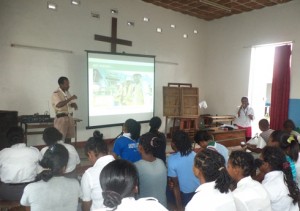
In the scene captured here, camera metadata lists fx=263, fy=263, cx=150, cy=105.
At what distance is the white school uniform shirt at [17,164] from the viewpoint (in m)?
2.38

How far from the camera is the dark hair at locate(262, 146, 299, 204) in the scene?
1918 mm

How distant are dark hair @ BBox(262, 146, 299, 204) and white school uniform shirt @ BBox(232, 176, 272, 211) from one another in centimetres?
40

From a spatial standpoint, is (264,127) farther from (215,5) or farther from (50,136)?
(215,5)

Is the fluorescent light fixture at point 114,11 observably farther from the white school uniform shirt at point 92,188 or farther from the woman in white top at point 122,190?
the woman in white top at point 122,190

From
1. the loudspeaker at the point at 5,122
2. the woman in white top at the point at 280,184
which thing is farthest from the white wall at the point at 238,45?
the loudspeaker at the point at 5,122

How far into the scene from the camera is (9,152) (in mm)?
2402

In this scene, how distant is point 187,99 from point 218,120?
1.00m

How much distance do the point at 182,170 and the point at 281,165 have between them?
77 cm

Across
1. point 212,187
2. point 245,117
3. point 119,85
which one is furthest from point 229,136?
point 212,187

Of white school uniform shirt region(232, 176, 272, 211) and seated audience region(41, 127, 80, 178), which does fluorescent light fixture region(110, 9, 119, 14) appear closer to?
seated audience region(41, 127, 80, 178)

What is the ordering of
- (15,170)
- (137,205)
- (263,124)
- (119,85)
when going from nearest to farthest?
1. (137,205)
2. (15,170)
3. (263,124)
4. (119,85)

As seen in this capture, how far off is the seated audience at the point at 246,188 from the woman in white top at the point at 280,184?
0.79ft

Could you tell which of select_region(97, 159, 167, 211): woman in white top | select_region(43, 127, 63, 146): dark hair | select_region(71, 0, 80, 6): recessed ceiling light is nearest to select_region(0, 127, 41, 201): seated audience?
select_region(43, 127, 63, 146): dark hair

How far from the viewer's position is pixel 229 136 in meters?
5.35
